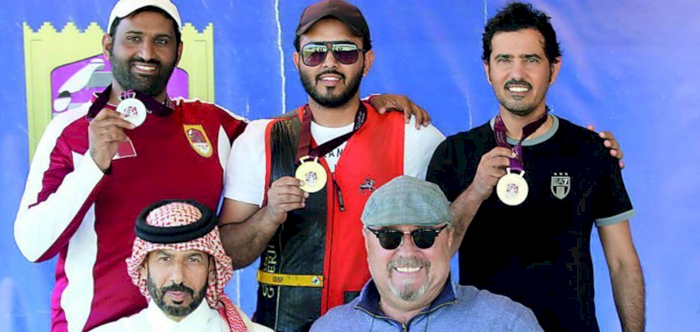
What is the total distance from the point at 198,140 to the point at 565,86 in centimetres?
207

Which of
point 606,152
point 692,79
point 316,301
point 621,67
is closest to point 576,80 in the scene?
point 621,67

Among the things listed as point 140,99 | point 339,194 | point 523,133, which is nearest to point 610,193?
point 523,133

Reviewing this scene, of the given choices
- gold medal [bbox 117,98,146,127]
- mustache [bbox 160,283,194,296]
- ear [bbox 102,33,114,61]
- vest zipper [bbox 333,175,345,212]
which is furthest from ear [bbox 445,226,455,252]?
ear [bbox 102,33,114,61]

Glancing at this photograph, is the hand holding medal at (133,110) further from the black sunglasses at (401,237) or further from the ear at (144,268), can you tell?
the black sunglasses at (401,237)

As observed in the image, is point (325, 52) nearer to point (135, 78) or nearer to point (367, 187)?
point (367, 187)

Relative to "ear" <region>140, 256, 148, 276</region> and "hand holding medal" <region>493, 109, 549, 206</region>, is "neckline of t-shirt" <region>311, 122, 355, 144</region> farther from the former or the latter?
"ear" <region>140, 256, 148, 276</region>

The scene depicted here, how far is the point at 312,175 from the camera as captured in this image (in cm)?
321

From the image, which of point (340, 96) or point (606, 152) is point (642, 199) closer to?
point (606, 152)

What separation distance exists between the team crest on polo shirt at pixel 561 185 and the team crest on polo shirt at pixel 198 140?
4.24ft

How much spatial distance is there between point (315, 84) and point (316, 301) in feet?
2.64

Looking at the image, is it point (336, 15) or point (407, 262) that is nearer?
point (407, 262)

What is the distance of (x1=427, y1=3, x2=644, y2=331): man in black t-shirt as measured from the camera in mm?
3090

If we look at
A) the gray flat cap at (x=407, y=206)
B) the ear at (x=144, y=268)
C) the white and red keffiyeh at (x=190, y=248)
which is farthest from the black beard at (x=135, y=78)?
the gray flat cap at (x=407, y=206)

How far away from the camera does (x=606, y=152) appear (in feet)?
10.3
